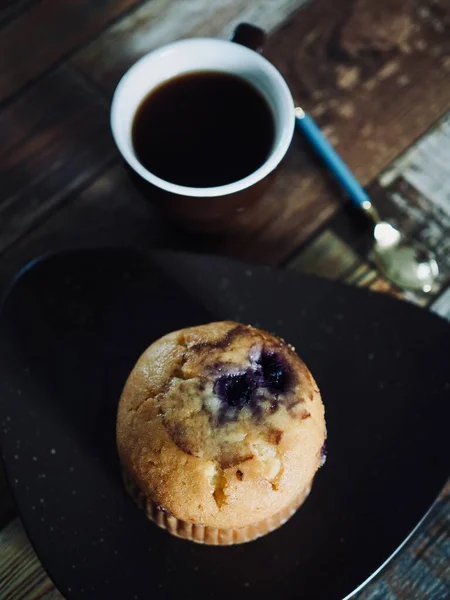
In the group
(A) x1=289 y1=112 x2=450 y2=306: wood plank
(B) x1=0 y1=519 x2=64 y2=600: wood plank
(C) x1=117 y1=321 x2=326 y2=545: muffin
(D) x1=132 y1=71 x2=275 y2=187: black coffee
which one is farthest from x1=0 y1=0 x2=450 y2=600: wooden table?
(B) x1=0 y1=519 x2=64 y2=600: wood plank

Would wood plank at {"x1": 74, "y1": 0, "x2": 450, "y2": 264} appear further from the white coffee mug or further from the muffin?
the muffin

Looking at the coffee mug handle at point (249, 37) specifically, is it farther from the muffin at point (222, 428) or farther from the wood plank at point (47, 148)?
the muffin at point (222, 428)

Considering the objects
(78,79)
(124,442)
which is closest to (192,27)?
(78,79)

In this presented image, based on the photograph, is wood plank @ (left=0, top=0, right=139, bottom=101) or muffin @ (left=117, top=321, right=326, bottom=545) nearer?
muffin @ (left=117, top=321, right=326, bottom=545)

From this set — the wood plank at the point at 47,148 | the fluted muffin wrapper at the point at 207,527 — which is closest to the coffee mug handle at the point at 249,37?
the wood plank at the point at 47,148

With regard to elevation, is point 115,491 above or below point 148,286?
below

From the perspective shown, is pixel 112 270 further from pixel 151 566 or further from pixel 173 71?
pixel 151 566
